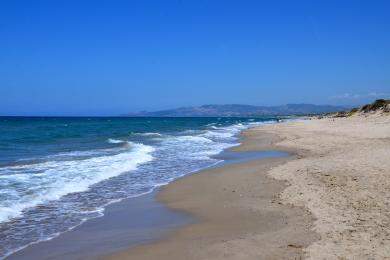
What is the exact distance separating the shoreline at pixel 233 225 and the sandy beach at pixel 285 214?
1 centimetres

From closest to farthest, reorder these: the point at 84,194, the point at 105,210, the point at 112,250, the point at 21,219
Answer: the point at 112,250 < the point at 21,219 < the point at 105,210 < the point at 84,194

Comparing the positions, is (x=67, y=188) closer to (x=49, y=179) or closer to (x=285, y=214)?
(x=49, y=179)

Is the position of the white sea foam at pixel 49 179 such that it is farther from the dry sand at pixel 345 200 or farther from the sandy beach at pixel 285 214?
the dry sand at pixel 345 200

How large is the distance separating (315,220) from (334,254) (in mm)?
2045

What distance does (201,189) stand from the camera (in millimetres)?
13203

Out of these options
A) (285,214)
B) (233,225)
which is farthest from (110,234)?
(285,214)

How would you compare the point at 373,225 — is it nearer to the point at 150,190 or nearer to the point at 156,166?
the point at 150,190

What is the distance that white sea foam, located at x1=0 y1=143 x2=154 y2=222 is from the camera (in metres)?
11.3

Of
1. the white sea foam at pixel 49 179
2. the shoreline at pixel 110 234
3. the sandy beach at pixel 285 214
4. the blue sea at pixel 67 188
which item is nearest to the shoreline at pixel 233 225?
the sandy beach at pixel 285 214

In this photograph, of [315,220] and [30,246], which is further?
[315,220]

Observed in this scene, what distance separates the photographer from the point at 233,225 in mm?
8547

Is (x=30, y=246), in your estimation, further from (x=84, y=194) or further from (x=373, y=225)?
(x=373, y=225)

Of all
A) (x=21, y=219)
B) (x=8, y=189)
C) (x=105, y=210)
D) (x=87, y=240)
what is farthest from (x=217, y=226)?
(x=8, y=189)

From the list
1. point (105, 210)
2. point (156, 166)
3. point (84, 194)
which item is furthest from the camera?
point (156, 166)
